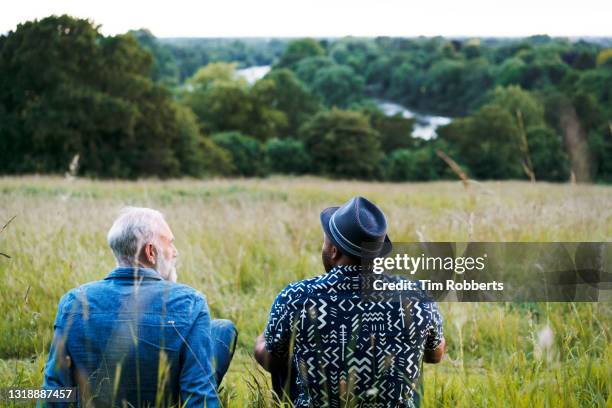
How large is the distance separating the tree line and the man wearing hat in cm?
245

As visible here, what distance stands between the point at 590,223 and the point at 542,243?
96cm

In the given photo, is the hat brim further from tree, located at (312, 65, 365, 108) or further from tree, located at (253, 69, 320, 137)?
tree, located at (312, 65, 365, 108)

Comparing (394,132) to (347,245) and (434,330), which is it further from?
(347,245)

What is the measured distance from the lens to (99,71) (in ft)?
107

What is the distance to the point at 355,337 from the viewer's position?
2412mm

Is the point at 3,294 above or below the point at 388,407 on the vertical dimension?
below

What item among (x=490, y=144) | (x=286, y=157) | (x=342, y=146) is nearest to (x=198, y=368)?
(x=286, y=157)

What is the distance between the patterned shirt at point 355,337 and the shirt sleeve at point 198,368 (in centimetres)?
35

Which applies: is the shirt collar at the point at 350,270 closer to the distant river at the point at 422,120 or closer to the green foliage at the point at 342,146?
the green foliage at the point at 342,146

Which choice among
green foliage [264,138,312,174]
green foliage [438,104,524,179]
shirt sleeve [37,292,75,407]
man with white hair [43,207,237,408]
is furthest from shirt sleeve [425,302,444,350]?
green foliage [438,104,524,179]

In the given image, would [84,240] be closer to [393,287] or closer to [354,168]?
[393,287]

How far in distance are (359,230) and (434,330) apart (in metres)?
0.55

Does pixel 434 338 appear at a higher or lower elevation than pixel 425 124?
higher

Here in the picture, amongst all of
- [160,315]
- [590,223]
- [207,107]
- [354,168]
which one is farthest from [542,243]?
[207,107]
